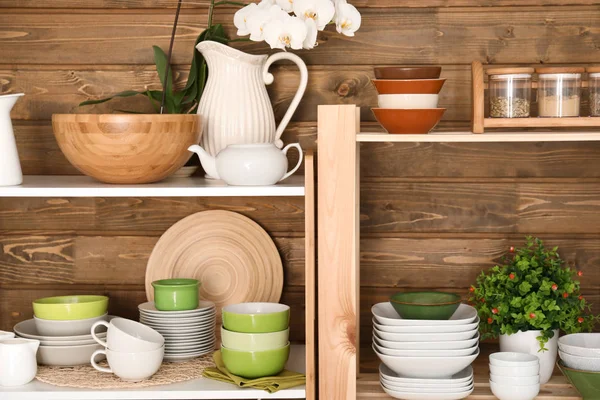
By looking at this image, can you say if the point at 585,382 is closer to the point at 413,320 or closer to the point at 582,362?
the point at 582,362

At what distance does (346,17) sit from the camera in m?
1.75

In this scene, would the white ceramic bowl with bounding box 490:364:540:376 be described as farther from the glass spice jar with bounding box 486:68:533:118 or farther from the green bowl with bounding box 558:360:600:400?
the glass spice jar with bounding box 486:68:533:118

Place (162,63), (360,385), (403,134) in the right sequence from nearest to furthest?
1. (403,134)
2. (360,385)
3. (162,63)

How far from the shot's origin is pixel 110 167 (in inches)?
65.6

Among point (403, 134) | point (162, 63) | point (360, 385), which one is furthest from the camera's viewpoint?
point (162, 63)

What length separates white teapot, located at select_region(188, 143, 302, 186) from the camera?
5.27ft

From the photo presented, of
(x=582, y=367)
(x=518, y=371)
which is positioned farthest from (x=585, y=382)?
(x=518, y=371)

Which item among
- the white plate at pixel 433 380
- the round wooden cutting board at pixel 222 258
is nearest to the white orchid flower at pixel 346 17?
the round wooden cutting board at pixel 222 258

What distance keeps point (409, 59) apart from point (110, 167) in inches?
30.5

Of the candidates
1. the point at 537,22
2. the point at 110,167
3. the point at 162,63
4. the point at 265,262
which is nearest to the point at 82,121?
the point at 110,167

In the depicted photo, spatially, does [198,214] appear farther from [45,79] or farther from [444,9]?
[444,9]

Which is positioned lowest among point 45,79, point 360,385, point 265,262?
point 360,385

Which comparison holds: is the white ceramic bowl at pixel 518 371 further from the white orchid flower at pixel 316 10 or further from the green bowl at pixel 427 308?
the white orchid flower at pixel 316 10

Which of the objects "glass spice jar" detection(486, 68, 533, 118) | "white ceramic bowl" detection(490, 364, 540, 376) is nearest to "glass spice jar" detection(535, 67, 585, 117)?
"glass spice jar" detection(486, 68, 533, 118)
